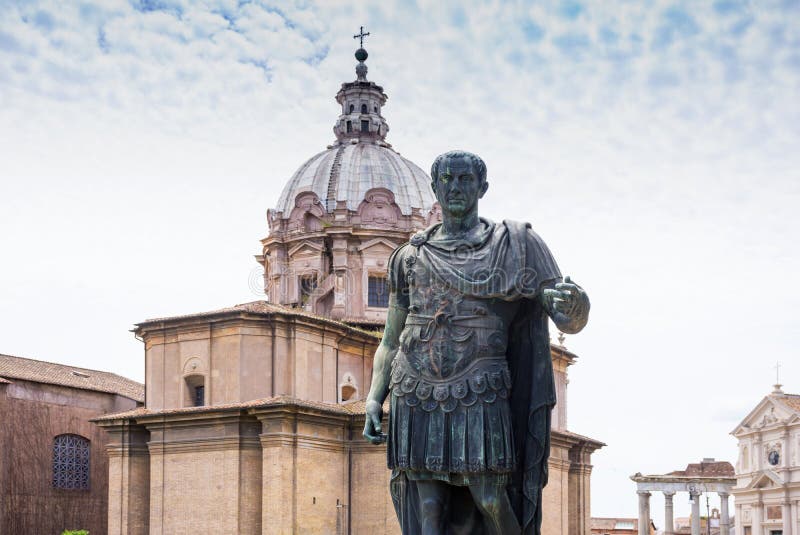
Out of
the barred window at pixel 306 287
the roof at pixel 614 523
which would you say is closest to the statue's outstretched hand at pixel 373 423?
the barred window at pixel 306 287

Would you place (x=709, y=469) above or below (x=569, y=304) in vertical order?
below

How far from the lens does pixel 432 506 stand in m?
7.50

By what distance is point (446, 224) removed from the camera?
311 inches

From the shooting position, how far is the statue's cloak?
295 inches

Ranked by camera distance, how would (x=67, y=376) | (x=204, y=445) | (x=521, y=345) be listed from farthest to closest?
(x=67, y=376) → (x=204, y=445) → (x=521, y=345)

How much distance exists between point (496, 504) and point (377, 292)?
3879 cm

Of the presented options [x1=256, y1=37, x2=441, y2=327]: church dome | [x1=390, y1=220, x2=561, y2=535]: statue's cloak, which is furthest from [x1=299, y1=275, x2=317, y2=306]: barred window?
[x1=390, y1=220, x2=561, y2=535]: statue's cloak

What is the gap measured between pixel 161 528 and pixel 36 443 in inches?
486

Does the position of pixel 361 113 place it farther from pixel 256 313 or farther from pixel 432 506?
pixel 432 506

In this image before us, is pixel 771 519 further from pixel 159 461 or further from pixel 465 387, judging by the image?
pixel 465 387

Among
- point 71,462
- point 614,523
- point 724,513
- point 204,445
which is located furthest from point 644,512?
point 204,445

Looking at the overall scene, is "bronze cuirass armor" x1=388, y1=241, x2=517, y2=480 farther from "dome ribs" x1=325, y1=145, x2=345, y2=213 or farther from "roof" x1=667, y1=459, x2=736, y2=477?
"roof" x1=667, y1=459, x2=736, y2=477

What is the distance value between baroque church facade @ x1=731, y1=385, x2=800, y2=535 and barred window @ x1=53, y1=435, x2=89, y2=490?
3541 cm

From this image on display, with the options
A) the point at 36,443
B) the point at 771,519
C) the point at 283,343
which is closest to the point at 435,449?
the point at 283,343
